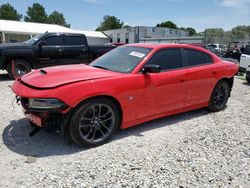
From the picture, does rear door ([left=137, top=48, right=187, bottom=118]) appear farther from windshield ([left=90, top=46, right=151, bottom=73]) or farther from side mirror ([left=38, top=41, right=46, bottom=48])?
side mirror ([left=38, top=41, right=46, bottom=48])

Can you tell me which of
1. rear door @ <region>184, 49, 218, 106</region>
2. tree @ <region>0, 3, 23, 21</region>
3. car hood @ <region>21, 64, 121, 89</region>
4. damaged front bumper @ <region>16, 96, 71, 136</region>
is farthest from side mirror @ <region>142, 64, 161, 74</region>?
tree @ <region>0, 3, 23, 21</region>

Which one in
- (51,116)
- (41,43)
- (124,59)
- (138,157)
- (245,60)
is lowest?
(138,157)

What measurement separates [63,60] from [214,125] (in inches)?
267

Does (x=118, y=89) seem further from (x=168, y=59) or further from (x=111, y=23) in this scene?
(x=111, y=23)

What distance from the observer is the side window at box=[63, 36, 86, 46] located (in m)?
9.88

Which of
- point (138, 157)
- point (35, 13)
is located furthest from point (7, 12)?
point (138, 157)

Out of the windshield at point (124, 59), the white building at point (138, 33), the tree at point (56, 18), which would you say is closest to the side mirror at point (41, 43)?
the windshield at point (124, 59)

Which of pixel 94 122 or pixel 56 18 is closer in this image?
pixel 94 122

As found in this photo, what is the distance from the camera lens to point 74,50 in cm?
997

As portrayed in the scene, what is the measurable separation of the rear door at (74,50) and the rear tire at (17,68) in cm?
147

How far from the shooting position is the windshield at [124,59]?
13.9 feet

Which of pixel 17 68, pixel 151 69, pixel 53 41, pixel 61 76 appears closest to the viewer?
pixel 61 76

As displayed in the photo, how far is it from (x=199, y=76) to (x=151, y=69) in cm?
142

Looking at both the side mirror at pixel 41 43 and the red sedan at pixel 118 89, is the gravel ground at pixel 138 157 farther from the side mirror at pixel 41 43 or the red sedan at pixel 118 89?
the side mirror at pixel 41 43
